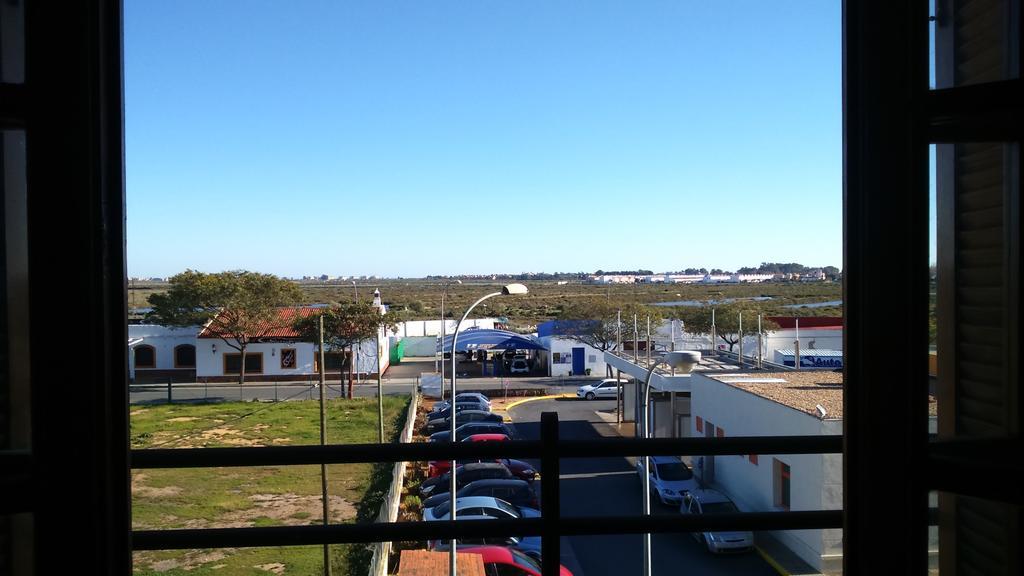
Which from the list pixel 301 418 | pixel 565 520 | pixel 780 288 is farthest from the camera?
pixel 780 288

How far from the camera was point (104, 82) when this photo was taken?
836 millimetres

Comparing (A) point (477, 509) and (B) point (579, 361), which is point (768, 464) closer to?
(A) point (477, 509)

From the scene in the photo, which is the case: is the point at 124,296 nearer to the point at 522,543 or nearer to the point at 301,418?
the point at 522,543

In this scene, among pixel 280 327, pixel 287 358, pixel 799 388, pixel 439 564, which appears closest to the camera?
pixel 439 564

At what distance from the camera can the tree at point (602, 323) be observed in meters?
23.3

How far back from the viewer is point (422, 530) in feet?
4.40

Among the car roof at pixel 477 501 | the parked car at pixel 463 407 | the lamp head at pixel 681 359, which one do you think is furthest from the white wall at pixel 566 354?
the lamp head at pixel 681 359

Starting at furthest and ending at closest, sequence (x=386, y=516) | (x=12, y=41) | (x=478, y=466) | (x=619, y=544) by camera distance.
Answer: (x=478, y=466)
(x=619, y=544)
(x=386, y=516)
(x=12, y=41)

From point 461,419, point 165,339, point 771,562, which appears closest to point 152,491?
point 461,419

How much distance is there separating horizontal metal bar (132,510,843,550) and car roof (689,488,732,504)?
19.0 ft

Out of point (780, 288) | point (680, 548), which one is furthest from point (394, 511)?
point (780, 288)

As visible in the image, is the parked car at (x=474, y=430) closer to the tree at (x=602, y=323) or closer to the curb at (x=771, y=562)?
the curb at (x=771, y=562)

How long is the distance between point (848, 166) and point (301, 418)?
13771 millimetres

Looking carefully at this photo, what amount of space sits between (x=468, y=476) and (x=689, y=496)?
408cm
